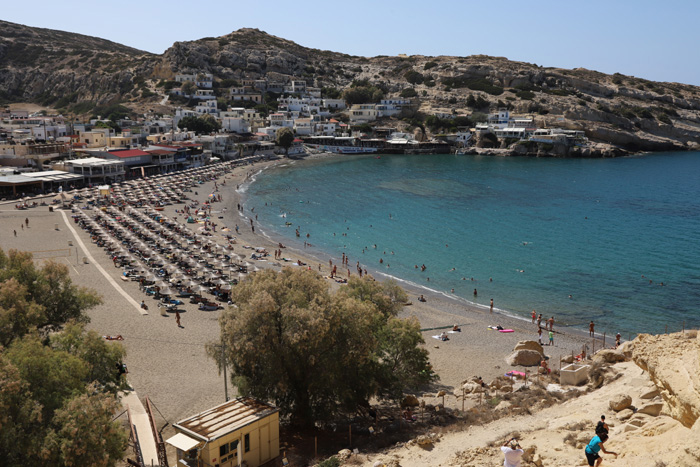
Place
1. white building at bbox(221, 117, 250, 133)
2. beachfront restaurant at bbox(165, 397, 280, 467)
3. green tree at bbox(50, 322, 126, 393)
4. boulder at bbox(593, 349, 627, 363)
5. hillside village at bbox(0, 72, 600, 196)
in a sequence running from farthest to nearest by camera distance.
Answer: white building at bbox(221, 117, 250, 133) → hillside village at bbox(0, 72, 600, 196) → boulder at bbox(593, 349, 627, 363) → green tree at bbox(50, 322, 126, 393) → beachfront restaurant at bbox(165, 397, 280, 467)

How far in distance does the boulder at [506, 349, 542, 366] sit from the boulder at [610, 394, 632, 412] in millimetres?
8861

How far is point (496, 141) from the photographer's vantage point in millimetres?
111500

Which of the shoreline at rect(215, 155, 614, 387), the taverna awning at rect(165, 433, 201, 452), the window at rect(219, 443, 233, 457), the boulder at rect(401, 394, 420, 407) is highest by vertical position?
the taverna awning at rect(165, 433, 201, 452)

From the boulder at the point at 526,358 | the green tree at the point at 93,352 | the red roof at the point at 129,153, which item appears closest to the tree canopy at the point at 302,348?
the green tree at the point at 93,352

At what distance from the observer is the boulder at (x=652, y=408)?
1212 cm

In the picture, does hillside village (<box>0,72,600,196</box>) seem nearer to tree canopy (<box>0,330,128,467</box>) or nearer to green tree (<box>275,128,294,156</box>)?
green tree (<box>275,128,294,156</box>)

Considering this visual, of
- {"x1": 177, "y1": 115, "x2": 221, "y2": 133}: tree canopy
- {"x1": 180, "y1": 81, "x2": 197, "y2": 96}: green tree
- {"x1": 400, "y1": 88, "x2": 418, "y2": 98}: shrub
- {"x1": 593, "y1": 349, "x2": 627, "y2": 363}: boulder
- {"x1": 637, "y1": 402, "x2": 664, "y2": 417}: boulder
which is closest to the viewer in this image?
{"x1": 637, "y1": 402, "x2": 664, "y2": 417}: boulder

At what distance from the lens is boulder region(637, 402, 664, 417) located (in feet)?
39.8

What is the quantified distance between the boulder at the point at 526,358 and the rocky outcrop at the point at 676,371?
34.8ft

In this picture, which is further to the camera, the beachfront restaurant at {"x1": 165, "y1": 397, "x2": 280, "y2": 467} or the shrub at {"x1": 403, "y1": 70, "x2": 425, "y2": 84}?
the shrub at {"x1": 403, "y1": 70, "x2": 425, "y2": 84}

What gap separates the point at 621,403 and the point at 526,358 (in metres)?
9.12

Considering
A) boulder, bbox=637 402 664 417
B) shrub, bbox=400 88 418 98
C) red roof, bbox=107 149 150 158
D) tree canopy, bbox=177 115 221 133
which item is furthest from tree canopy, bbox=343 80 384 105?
boulder, bbox=637 402 664 417

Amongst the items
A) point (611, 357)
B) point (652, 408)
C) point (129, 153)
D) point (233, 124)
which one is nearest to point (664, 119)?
point (233, 124)

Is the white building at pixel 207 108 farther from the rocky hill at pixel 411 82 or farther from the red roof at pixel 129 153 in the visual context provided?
the red roof at pixel 129 153
